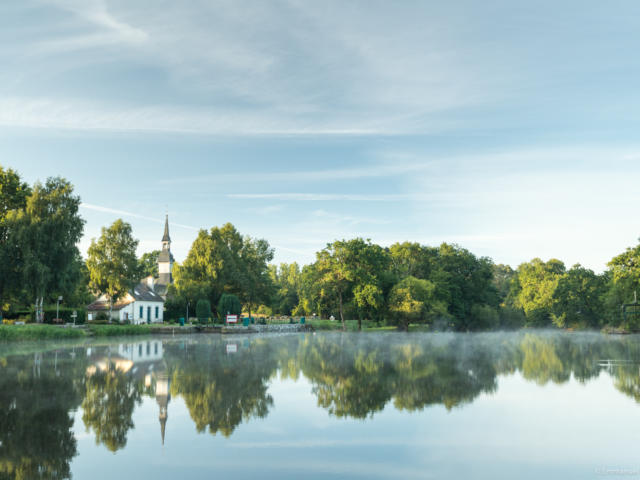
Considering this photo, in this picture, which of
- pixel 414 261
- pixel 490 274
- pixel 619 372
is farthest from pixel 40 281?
pixel 490 274

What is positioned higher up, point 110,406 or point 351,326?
point 110,406

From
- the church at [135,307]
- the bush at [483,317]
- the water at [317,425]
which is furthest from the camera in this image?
the bush at [483,317]

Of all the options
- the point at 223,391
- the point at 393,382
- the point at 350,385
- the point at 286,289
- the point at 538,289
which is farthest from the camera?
the point at 286,289

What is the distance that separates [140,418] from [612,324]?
8025 centimetres

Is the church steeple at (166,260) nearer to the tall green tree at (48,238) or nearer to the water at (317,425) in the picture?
the tall green tree at (48,238)

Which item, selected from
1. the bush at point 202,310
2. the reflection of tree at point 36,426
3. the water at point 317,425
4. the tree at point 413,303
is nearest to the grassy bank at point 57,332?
the bush at point 202,310

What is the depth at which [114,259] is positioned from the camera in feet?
184

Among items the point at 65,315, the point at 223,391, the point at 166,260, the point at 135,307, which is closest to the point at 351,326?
the point at 135,307

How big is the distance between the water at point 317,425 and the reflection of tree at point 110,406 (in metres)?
0.03

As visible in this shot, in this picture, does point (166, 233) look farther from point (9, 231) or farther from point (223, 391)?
point (223, 391)

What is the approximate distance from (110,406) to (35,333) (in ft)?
105

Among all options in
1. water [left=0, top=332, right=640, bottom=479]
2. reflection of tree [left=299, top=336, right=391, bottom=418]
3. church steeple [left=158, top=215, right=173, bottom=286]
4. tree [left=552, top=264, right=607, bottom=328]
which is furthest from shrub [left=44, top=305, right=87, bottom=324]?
tree [left=552, top=264, right=607, bottom=328]

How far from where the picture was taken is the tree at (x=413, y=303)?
2714 inches

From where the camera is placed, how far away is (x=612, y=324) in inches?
2940
